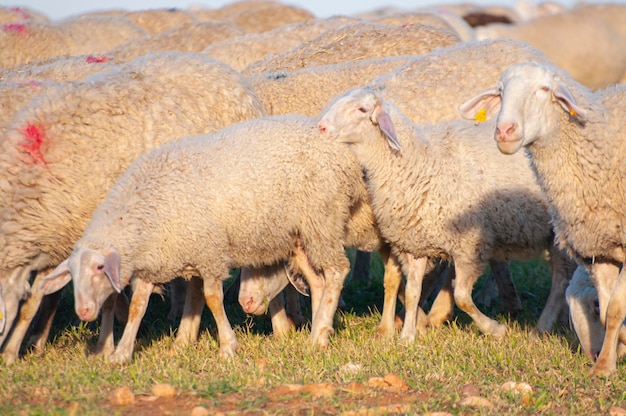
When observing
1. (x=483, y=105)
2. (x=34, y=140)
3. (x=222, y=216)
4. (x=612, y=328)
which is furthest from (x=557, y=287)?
(x=34, y=140)

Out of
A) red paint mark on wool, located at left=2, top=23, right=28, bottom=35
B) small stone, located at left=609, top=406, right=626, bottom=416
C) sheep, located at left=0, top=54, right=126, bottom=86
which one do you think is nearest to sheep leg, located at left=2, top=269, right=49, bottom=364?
sheep, located at left=0, top=54, right=126, bottom=86

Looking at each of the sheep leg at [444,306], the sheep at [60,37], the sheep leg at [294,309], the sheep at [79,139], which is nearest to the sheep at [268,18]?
the sheep at [60,37]

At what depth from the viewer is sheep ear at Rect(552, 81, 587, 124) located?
4875 mm

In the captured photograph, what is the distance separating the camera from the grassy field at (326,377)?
4.50 metres

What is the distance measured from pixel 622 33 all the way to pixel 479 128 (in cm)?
1952

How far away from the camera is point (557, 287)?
6.39 metres

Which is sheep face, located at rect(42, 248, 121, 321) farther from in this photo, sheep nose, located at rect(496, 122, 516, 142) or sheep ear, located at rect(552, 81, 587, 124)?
sheep ear, located at rect(552, 81, 587, 124)

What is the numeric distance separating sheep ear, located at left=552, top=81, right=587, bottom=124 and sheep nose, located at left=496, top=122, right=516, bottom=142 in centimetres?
32

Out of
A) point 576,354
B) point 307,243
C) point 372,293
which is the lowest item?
point 372,293

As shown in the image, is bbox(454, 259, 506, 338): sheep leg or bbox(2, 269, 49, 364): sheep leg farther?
bbox(454, 259, 506, 338): sheep leg

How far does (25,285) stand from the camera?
6.04 metres

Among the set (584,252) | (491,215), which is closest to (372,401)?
(584,252)

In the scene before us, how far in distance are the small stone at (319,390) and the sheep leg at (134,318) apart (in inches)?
58.6

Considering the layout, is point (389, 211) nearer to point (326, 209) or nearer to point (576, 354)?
point (326, 209)
